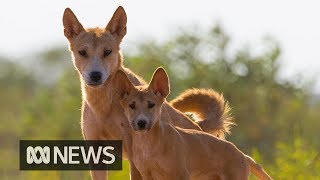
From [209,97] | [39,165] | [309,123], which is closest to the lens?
[209,97]

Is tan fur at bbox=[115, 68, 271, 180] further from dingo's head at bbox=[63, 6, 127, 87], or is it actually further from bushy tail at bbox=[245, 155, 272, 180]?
dingo's head at bbox=[63, 6, 127, 87]

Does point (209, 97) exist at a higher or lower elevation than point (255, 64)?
lower

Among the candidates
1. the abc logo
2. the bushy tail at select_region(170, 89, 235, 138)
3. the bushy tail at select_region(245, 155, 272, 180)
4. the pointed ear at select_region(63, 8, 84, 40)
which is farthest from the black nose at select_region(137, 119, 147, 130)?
the abc logo

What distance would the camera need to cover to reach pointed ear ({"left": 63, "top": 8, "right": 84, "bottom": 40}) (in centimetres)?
1288

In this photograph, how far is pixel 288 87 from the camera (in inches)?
1361

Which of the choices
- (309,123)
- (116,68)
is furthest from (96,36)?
(309,123)

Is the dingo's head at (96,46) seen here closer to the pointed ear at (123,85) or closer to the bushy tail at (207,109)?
the pointed ear at (123,85)

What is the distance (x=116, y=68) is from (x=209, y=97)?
2004 millimetres

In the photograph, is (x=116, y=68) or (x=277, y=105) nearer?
(x=116, y=68)

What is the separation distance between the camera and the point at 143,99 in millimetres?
11406

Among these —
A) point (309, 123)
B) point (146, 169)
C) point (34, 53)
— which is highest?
point (34, 53)

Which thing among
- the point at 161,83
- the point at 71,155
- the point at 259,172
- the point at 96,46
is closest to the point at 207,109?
the point at 71,155

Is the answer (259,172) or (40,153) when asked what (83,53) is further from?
(40,153)

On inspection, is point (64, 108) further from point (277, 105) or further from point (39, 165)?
point (39, 165)
